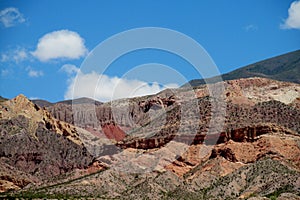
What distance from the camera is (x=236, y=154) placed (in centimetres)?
14012

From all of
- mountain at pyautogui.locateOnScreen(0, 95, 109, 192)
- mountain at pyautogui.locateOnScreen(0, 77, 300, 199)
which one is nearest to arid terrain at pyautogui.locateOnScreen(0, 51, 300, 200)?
mountain at pyautogui.locateOnScreen(0, 77, 300, 199)

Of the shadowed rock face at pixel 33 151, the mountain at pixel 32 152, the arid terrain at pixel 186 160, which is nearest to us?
the arid terrain at pixel 186 160

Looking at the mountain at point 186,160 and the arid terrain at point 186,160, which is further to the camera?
the mountain at point 186,160

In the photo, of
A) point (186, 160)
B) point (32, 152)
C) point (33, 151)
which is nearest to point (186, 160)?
point (186, 160)

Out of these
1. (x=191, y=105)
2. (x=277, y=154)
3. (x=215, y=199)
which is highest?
(x=191, y=105)

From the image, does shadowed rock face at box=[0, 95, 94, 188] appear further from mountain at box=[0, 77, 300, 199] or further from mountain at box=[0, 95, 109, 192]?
mountain at box=[0, 77, 300, 199]

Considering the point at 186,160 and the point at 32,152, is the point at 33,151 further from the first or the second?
the point at 186,160

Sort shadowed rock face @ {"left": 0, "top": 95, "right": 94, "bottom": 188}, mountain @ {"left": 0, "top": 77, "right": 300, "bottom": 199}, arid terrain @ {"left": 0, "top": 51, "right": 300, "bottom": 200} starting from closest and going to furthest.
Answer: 1. arid terrain @ {"left": 0, "top": 51, "right": 300, "bottom": 200}
2. mountain @ {"left": 0, "top": 77, "right": 300, "bottom": 199}
3. shadowed rock face @ {"left": 0, "top": 95, "right": 94, "bottom": 188}

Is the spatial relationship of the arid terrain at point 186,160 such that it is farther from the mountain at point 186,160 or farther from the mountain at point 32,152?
the mountain at point 32,152

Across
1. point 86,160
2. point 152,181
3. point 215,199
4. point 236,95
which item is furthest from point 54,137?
point 215,199

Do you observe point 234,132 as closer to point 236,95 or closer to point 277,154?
point 277,154

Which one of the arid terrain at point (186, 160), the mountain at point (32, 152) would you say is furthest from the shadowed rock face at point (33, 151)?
the arid terrain at point (186, 160)

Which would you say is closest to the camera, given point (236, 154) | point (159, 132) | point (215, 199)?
point (215, 199)

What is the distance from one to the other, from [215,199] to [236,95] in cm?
5949
